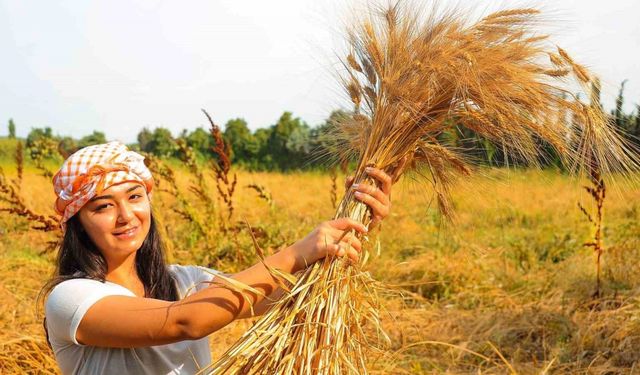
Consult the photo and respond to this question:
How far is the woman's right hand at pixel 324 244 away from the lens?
1.45 m

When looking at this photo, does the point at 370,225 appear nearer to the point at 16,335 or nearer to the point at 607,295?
the point at 16,335

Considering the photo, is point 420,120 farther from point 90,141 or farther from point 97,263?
point 90,141

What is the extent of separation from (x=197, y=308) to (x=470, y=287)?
121 inches

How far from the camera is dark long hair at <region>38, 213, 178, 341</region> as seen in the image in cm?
167

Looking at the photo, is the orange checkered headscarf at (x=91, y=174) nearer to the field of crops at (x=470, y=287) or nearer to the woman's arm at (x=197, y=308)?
the woman's arm at (x=197, y=308)

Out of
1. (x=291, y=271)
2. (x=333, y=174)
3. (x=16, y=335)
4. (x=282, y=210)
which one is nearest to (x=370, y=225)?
(x=291, y=271)

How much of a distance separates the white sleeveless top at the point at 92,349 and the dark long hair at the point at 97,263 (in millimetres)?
70

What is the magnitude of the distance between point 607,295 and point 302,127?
726 inches

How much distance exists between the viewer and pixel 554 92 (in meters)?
1.58

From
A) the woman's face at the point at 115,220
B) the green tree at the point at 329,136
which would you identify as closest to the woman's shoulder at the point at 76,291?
the woman's face at the point at 115,220

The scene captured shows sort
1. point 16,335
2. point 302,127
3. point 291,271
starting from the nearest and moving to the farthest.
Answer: point 291,271 → point 16,335 → point 302,127

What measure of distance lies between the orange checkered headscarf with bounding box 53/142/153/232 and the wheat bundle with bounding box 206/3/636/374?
54 centimetres

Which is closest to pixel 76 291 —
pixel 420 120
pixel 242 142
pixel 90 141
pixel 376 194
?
pixel 376 194

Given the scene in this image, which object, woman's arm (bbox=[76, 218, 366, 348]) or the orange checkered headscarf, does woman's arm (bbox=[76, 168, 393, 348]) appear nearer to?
woman's arm (bbox=[76, 218, 366, 348])
